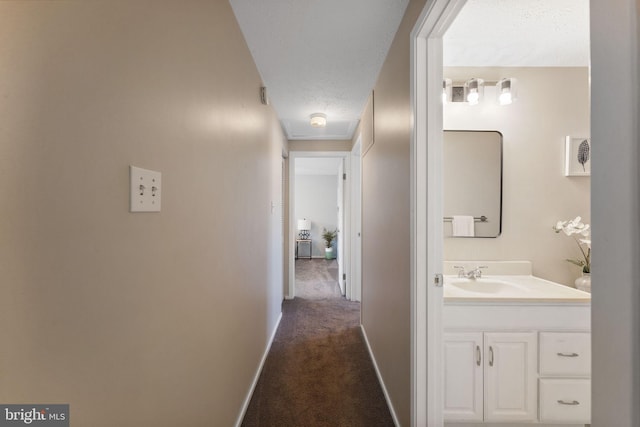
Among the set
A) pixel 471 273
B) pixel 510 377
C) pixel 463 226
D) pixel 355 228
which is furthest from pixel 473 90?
pixel 355 228

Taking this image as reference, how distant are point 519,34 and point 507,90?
0.38 m

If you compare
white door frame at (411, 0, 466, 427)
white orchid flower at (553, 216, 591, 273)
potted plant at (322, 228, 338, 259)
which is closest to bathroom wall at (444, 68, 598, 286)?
white orchid flower at (553, 216, 591, 273)

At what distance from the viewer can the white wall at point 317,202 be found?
305 inches

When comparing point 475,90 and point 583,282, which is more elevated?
point 475,90

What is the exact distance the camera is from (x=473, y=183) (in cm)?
210

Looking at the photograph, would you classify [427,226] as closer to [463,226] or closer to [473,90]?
[463,226]

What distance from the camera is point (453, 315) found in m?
1.56

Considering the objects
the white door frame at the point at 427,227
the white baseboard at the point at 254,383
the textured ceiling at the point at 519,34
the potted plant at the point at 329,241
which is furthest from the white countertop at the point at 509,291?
the potted plant at the point at 329,241

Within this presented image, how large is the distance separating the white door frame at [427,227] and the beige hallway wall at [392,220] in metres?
0.11

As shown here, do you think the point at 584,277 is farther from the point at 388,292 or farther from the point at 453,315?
the point at 388,292

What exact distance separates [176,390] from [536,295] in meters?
1.77

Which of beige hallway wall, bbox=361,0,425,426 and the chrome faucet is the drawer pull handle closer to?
the chrome faucet

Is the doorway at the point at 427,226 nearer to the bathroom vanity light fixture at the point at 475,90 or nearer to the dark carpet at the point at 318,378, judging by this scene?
the dark carpet at the point at 318,378
